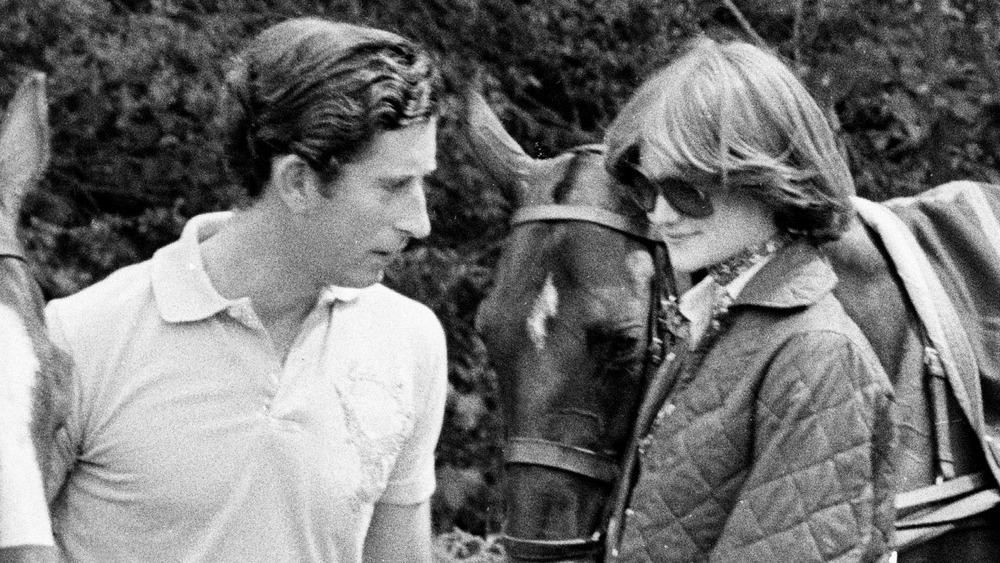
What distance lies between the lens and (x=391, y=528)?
2.73m

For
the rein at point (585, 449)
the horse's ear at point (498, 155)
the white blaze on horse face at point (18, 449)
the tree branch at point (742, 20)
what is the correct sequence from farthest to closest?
the tree branch at point (742, 20) < the horse's ear at point (498, 155) < the rein at point (585, 449) < the white blaze on horse face at point (18, 449)

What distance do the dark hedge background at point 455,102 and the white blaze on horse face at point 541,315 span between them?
226cm

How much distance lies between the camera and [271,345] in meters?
2.50

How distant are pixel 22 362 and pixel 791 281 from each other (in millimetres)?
1161

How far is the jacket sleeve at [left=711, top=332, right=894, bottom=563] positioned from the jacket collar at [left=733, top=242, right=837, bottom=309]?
10 centimetres

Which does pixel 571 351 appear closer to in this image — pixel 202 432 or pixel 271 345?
pixel 271 345

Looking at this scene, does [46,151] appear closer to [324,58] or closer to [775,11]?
[324,58]

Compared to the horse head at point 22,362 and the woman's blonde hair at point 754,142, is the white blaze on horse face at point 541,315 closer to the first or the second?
the woman's blonde hair at point 754,142

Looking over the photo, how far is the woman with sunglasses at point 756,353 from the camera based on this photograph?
2.29 metres

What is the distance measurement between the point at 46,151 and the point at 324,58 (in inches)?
20.1

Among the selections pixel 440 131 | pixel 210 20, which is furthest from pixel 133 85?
pixel 440 131

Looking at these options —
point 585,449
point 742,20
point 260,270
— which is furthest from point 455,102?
point 260,270

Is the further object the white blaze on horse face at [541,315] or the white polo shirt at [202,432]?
the white blaze on horse face at [541,315]

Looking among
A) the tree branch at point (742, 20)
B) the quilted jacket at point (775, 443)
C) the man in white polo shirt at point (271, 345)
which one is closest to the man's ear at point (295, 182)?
the man in white polo shirt at point (271, 345)
